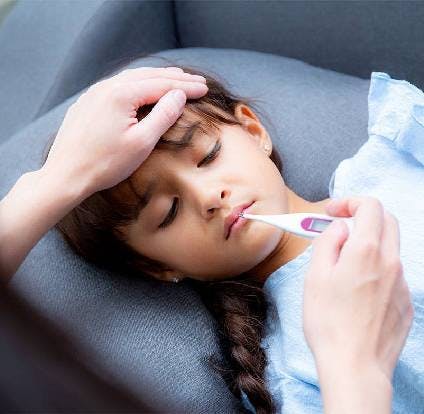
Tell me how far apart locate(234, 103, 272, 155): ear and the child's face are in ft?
0.28

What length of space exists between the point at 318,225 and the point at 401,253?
22 centimetres

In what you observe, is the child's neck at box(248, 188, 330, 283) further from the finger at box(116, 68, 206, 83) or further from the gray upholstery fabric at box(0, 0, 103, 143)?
the gray upholstery fabric at box(0, 0, 103, 143)

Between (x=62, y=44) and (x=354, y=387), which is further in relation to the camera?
(x=62, y=44)

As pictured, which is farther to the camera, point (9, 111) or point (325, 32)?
point (9, 111)

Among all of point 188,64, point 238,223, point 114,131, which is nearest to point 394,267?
point 238,223

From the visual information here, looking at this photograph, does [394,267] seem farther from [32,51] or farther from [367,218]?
[32,51]

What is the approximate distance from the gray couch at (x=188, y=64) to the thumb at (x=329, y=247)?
259mm

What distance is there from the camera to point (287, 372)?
2.87ft

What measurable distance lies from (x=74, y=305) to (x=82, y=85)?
58cm

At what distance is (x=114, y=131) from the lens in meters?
0.85

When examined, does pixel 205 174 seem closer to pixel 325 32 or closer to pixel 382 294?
pixel 382 294

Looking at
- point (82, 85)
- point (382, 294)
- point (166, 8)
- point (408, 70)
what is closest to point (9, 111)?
point (82, 85)

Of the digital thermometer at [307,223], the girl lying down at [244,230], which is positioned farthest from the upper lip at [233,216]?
the digital thermometer at [307,223]

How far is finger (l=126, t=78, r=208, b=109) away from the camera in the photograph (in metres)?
0.87
